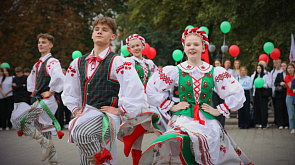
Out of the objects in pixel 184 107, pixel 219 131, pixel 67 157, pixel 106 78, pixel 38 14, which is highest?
pixel 38 14

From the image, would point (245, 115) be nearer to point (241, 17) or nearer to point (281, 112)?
point (281, 112)

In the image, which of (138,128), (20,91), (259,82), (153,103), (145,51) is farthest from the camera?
(20,91)

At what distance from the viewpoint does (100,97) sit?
4496 mm

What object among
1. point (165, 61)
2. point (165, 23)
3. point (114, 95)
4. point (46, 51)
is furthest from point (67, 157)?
point (165, 61)

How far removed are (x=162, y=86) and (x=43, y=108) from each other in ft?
8.54

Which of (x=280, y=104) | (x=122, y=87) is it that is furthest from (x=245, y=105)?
(x=122, y=87)

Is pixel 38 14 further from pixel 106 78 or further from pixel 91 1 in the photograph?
pixel 106 78

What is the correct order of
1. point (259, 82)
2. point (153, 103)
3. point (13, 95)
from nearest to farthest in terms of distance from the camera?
point (153, 103)
point (259, 82)
point (13, 95)

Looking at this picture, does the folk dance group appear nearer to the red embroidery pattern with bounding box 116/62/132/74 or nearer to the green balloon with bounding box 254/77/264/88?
the red embroidery pattern with bounding box 116/62/132/74

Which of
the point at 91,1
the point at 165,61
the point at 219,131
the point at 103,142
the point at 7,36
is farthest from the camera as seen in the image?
the point at 165,61

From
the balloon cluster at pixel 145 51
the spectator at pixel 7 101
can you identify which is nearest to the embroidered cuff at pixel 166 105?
the balloon cluster at pixel 145 51

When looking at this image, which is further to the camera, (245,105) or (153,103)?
(245,105)

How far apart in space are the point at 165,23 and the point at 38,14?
23.6ft

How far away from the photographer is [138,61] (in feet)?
24.4
